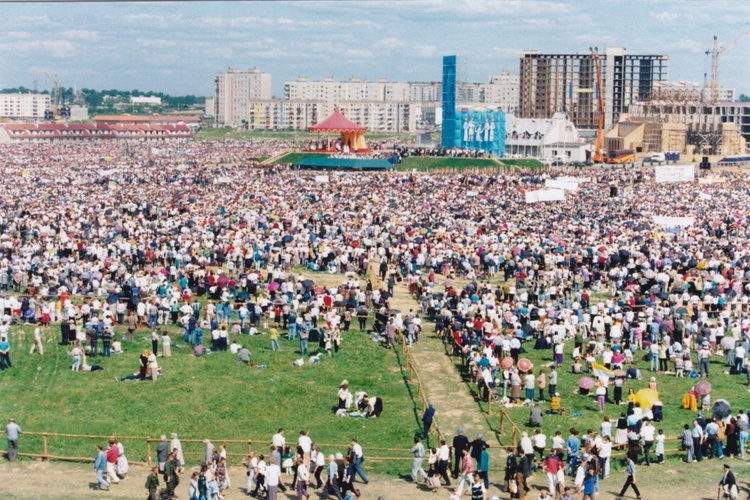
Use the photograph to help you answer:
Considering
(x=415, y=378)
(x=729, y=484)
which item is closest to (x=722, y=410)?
(x=729, y=484)

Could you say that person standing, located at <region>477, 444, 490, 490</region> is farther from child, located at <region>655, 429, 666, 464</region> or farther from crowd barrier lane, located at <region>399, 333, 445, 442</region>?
child, located at <region>655, 429, 666, 464</region>

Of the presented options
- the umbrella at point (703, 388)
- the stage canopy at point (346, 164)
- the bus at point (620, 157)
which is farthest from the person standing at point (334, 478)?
the bus at point (620, 157)

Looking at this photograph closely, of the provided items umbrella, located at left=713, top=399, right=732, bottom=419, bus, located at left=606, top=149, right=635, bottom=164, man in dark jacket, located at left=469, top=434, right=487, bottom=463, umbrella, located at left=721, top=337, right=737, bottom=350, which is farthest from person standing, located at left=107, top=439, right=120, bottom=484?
bus, located at left=606, top=149, right=635, bottom=164

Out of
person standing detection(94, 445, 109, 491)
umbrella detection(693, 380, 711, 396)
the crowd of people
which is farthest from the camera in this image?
the crowd of people

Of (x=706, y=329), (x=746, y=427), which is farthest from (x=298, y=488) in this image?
(x=706, y=329)

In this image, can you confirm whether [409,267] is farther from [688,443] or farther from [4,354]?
[688,443]

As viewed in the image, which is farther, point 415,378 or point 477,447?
point 415,378

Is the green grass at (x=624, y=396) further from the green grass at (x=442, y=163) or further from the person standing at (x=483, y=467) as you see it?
the green grass at (x=442, y=163)
